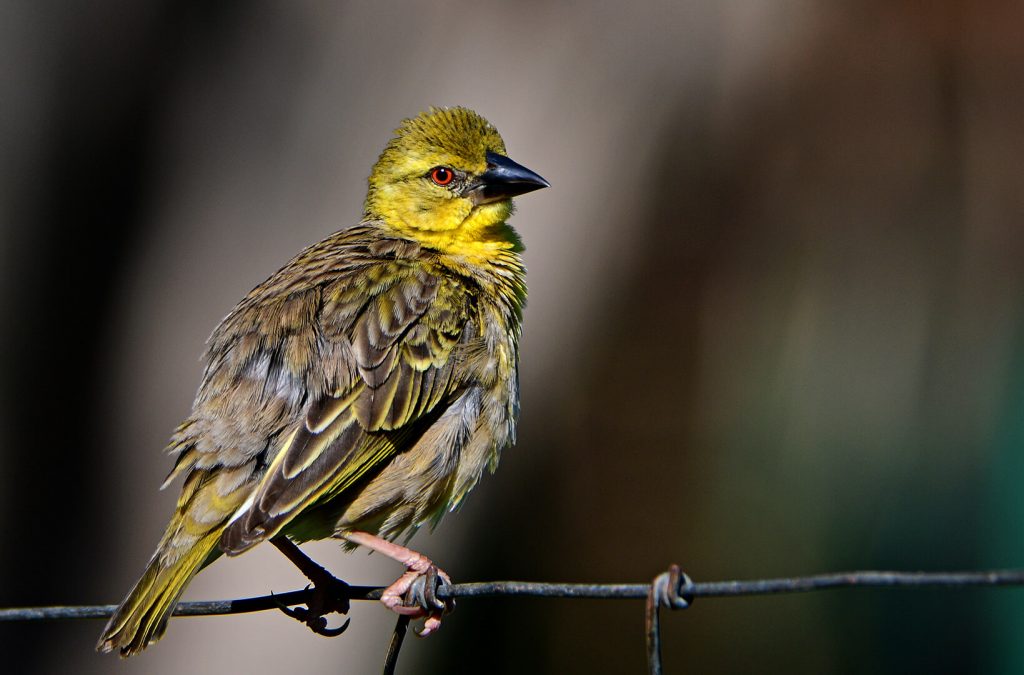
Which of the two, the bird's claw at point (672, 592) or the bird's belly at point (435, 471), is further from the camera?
the bird's belly at point (435, 471)

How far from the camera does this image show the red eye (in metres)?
4.90

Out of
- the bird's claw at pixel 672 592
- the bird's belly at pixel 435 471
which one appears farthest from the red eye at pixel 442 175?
the bird's claw at pixel 672 592

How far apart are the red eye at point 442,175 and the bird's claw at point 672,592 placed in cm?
265

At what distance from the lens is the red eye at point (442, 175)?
16.1 feet

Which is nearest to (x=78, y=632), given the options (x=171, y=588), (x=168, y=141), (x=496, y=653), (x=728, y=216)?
(x=496, y=653)

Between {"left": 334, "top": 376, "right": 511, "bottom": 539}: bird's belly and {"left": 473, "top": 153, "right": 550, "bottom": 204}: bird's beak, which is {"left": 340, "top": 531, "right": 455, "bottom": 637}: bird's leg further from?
{"left": 473, "top": 153, "right": 550, "bottom": 204}: bird's beak

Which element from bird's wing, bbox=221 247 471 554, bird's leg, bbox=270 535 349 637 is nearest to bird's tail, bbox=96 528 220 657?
bird's wing, bbox=221 247 471 554

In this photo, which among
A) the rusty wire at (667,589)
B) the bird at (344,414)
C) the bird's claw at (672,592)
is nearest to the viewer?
the rusty wire at (667,589)

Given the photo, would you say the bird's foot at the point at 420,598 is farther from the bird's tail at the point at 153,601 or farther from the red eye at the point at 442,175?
the red eye at the point at 442,175

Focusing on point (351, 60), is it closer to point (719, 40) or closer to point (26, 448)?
point (719, 40)

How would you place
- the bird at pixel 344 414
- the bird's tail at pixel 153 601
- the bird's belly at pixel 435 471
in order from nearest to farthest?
1. the bird's tail at pixel 153 601
2. the bird at pixel 344 414
3. the bird's belly at pixel 435 471

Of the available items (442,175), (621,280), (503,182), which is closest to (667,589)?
(503,182)

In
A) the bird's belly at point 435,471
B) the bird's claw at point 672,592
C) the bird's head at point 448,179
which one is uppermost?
the bird's head at point 448,179

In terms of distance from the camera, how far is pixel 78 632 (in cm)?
686
